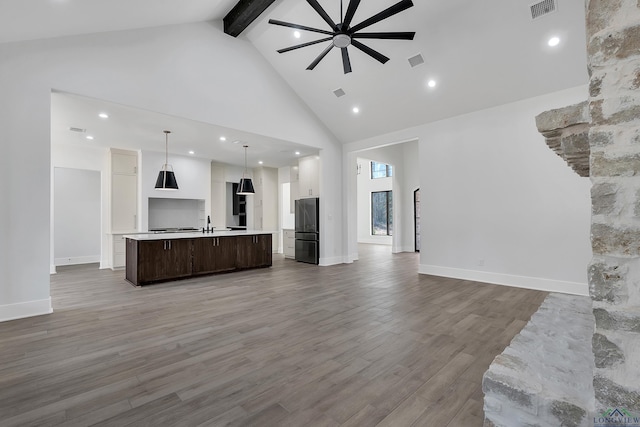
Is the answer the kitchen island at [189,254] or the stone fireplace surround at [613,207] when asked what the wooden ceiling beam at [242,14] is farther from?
the stone fireplace surround at [613,207]

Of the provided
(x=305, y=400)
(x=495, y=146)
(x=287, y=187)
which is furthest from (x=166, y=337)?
(x=287, y=187)

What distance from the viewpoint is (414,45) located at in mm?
4582

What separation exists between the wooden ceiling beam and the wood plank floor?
178 inches

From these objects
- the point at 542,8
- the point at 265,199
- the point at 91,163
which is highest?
the point at 542,8

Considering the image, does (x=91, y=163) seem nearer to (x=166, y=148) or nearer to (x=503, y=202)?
(x=166, y=148)

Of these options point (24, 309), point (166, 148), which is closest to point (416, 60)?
point (166, 148)

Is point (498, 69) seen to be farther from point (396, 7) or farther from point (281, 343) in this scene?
point (281, 343)

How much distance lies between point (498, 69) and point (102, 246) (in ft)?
30.3

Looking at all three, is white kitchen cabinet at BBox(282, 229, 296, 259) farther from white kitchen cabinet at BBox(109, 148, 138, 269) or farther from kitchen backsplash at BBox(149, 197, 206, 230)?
white kitchen cabinet at BBox(109, 148, 138, 269)

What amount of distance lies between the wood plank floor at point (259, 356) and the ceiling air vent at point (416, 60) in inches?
149

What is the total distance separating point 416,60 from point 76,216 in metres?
9.28

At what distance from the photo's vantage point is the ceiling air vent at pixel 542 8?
11.7 feet

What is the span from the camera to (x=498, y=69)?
4.50 m

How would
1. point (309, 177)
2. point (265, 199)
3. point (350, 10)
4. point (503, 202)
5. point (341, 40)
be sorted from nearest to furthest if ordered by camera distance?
point (350, 10), point (341, 40), point (503, 202), point (309, 177), point (265, 199)
